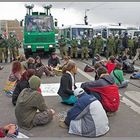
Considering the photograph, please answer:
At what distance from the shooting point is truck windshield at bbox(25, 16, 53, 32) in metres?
24.2

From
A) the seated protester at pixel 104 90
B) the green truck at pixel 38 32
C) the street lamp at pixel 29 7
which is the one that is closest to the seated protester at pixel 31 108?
the seated protester at pixel 104 90

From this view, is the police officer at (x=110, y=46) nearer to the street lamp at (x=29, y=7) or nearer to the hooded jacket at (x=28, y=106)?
the street lamp at (x=29, y=7)

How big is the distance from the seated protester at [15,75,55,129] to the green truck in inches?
672

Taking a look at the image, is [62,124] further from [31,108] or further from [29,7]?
[29,7]

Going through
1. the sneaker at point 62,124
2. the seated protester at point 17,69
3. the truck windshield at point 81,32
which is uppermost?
the truck windshield at point 81,32

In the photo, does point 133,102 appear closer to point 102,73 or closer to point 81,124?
point 102,73

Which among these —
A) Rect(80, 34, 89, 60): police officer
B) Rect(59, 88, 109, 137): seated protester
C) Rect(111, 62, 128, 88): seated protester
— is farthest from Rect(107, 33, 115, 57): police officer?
Rect(59, 88, 109, 137): seated protester

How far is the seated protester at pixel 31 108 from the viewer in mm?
7078

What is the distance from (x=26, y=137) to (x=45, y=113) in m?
1.00

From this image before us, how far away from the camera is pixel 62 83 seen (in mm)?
A: 9070

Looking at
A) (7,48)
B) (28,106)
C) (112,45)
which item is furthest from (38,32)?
(28,106)

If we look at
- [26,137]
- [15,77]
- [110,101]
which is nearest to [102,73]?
[110,101]

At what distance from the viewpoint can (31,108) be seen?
7145 mm

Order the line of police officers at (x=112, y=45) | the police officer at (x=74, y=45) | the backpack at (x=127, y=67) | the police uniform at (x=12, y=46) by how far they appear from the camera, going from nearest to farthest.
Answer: the backpack at (x=127, y=67) → the police uniform at (x=12, y=46) → the line of police officers at (x=112, y=45) → the police officer at (x=74, y=45)
